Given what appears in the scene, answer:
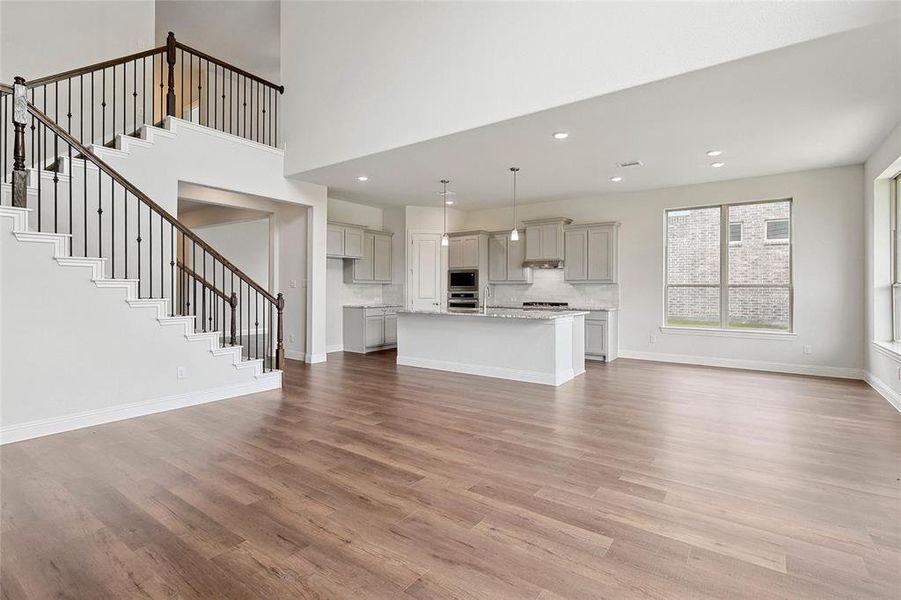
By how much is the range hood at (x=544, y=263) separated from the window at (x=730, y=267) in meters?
1.81

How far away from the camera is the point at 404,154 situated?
5.50 meters

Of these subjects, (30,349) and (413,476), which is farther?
(30,349)

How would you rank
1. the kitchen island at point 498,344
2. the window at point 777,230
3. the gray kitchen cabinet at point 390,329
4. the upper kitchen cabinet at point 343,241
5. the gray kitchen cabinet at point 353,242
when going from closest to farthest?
the kitchen island at point 498,344 → the window at point 777,230 → the upper kitchen cabinet at point 343,241 → the gray kitchen cabinet at point 353,242 → the gray kitchen cabinet at point 390,329

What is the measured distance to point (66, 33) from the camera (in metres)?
5.62

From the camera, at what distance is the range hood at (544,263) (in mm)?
8164

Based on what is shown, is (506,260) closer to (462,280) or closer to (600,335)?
(462,280)

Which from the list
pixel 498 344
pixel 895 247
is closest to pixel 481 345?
pixel 498 344

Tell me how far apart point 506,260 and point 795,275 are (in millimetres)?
4608

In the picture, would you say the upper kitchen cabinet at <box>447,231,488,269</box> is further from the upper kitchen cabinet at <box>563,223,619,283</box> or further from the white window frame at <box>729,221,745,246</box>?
the white window frame at <box>729,221,745,246</box>

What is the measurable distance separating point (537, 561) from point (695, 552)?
2.38ft

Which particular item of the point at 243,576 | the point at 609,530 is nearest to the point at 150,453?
the point at 243,576

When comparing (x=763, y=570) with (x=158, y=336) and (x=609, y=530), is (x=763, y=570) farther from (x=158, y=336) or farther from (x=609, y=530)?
(x=158, y=336)

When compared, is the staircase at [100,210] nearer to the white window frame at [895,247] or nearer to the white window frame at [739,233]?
the white window frame at [739,233]

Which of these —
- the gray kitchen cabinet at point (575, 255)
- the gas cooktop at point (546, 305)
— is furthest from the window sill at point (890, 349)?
the gas cooktop at point (546, 305)
